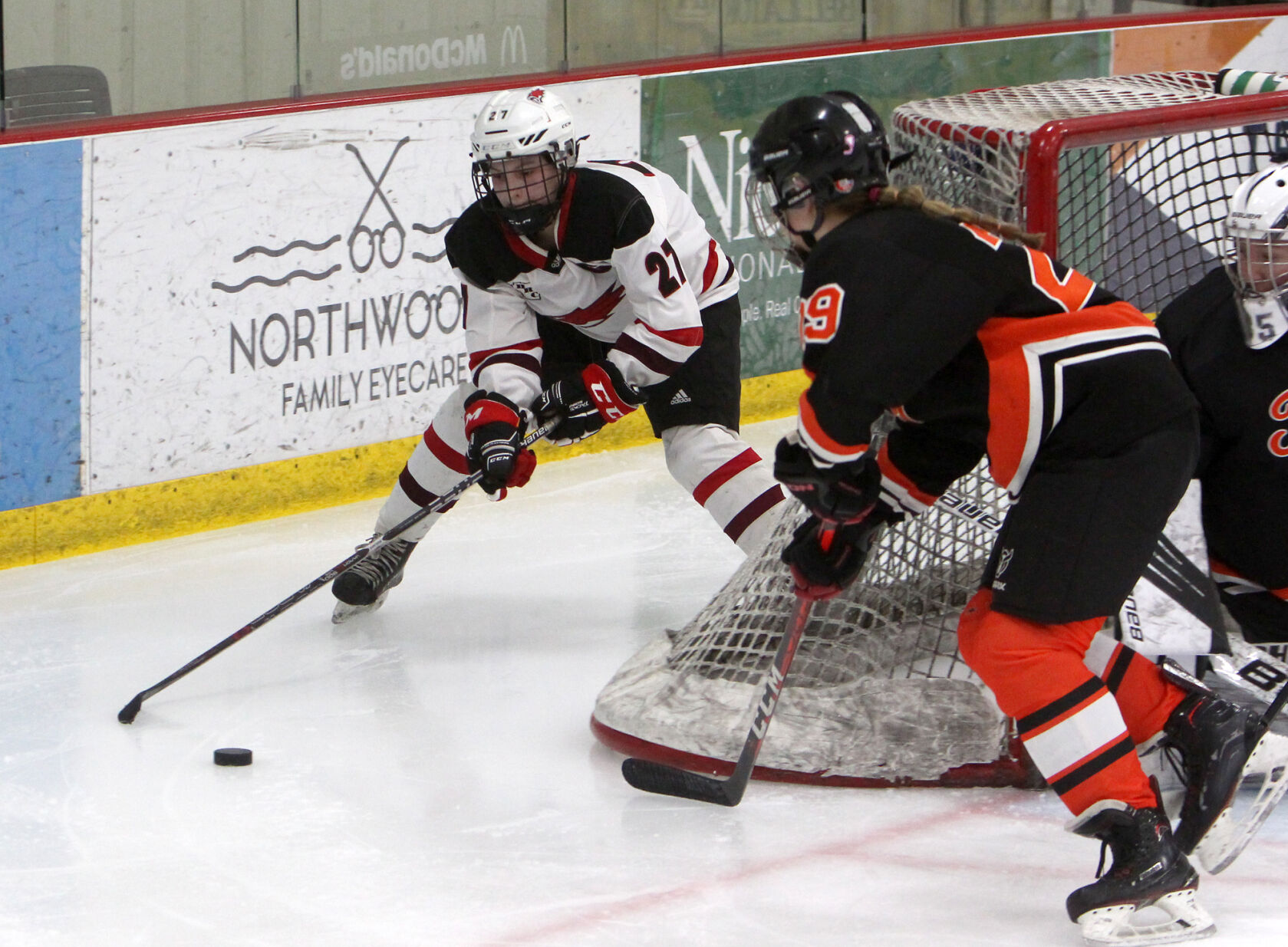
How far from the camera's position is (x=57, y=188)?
3.83 meters

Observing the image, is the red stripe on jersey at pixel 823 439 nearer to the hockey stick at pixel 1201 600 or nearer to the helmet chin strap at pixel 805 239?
the helmet chin strap at pixel 805 239

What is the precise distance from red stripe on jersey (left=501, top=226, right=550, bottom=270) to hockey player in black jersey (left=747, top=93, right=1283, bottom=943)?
1.06 m

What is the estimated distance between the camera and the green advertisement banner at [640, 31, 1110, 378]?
5.00 meters

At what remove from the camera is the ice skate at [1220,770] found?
2174 millimetres

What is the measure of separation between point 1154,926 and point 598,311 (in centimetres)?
160

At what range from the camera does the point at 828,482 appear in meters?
2.18

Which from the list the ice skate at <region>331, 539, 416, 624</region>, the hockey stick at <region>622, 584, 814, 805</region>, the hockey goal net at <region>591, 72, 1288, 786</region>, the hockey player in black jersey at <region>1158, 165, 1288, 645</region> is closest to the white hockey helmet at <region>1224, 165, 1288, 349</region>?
the hockey player in black jersey at <region>1158, 165, 1288, 645</region>

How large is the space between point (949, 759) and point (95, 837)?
4.02 ft

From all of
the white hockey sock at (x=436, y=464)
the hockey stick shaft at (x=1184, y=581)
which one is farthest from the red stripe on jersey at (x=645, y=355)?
the hockey stick shaft at (x=1184, y=581)

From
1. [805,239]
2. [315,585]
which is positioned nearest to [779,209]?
[805,239]

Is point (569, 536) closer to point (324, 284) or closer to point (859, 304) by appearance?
point (324, 284)

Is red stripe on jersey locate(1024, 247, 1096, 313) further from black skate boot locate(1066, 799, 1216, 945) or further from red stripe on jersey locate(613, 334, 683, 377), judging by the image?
red stripe on jersey locate(613, 334, 683, 377)

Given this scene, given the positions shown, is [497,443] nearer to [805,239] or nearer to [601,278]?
[601,278]

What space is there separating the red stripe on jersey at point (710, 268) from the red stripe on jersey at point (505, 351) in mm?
329
